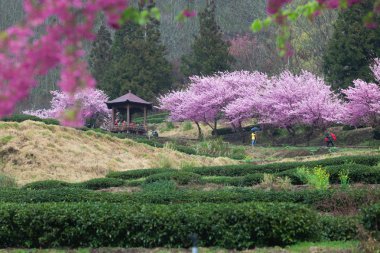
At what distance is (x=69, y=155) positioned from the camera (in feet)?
81.1

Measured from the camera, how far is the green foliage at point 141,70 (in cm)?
5609

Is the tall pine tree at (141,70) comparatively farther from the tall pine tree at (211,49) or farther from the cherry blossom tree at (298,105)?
the cherry blossom tree at (298,105)

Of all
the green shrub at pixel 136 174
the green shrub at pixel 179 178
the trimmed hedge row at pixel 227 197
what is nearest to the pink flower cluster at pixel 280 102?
the green shrub at pixel 136 174

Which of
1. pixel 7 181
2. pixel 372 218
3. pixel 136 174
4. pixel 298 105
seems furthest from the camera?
pixel 298 105

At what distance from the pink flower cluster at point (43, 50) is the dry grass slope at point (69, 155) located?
18176mm

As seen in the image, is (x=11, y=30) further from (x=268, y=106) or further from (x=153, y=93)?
(x=153, y=93)

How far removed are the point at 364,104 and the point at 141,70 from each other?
26327 mm

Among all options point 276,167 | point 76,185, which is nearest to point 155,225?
point 76,185

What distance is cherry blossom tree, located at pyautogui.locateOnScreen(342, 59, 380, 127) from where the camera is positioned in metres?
35.3

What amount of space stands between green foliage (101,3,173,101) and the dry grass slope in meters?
26.0

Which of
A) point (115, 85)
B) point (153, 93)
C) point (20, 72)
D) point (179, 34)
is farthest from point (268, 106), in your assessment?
point (179, 34)

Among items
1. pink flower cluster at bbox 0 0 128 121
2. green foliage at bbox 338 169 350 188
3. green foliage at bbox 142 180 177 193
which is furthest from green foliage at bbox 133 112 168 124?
pink flower cluster at bbox 0 0 128 121

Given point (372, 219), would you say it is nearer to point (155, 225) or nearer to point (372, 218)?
point (372, 218)

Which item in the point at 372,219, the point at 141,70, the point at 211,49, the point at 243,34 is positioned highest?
the point at 243,34
